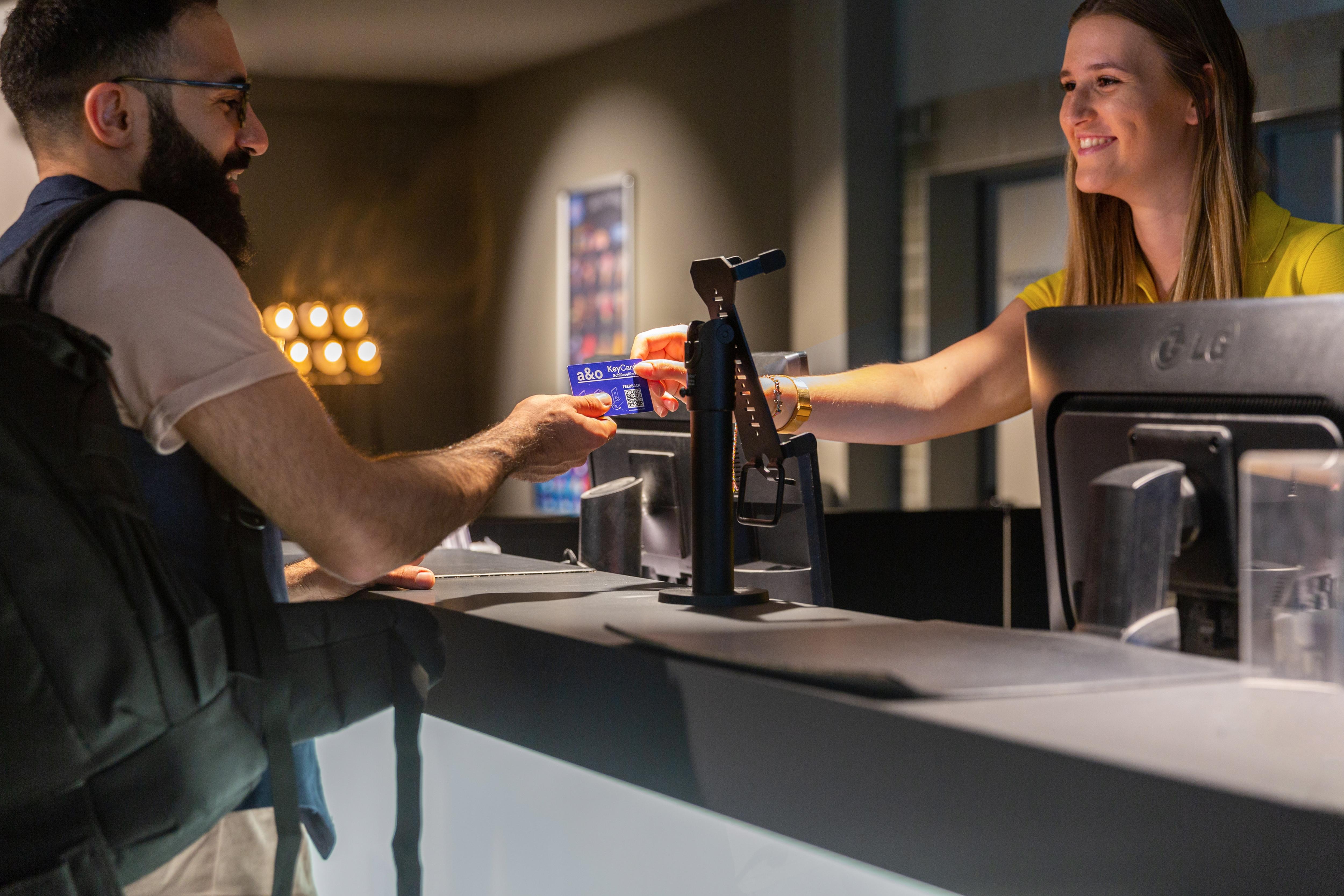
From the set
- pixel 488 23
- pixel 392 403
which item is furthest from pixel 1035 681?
pixel 392 403

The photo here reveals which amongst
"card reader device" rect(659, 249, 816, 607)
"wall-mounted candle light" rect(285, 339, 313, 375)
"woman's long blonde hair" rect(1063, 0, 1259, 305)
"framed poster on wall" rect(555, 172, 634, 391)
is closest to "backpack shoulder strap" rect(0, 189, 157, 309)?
"card reader device" rect(659, 249, 816, 607)

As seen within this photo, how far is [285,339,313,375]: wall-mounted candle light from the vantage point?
521cm

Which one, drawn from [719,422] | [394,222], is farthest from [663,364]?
[394,222]

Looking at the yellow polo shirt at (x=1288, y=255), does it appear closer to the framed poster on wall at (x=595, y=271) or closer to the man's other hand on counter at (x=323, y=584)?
the man's other hand on counter at (x=323, y=584)

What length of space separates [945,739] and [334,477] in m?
0.59

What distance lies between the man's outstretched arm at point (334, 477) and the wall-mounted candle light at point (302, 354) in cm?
407

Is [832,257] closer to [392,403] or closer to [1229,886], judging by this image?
[392,403]

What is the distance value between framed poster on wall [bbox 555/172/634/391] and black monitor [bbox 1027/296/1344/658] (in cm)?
474

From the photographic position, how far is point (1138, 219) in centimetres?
190

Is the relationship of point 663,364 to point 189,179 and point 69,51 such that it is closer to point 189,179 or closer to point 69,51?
point 189,179

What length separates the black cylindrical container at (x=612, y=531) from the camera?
1.75 meters

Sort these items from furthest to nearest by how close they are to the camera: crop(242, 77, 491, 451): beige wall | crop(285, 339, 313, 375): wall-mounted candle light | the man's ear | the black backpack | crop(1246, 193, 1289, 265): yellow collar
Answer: crop(242, 77, 491, 451): beige wall
crop(285, 339, 313, 375): wall-mounted candle light
crop(1246, 193, 1289, 265): yellow collar
the man's ear
the black backpack

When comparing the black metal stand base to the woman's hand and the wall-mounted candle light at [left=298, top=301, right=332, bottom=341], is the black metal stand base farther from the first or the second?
the wall-mounted candle light at [left=298, top=301, right=332, bottom=341]

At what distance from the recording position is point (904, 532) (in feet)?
10.9
